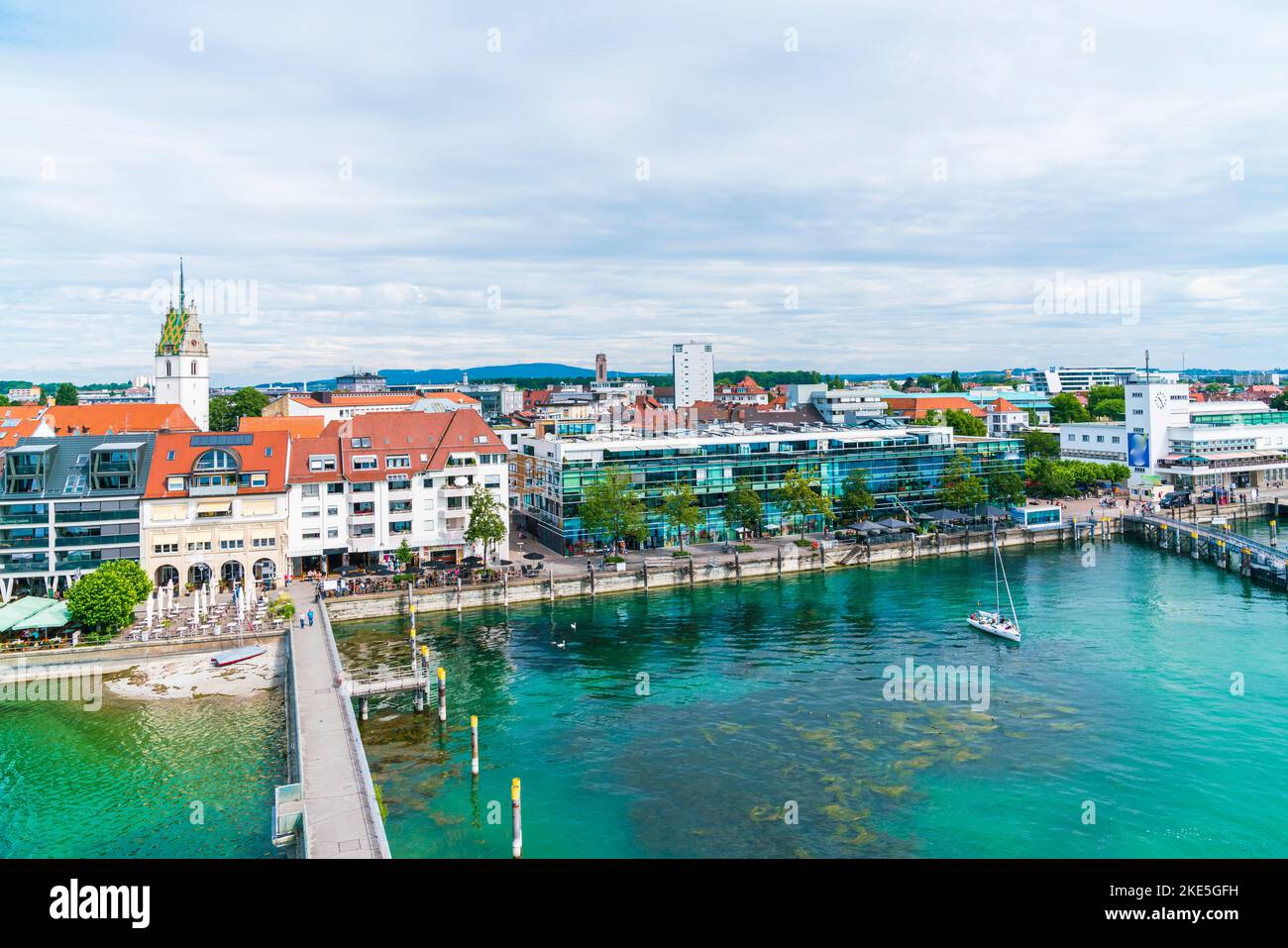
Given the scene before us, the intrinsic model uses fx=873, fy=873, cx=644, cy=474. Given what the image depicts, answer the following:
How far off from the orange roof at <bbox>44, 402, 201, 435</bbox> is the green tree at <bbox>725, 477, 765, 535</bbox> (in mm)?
49817

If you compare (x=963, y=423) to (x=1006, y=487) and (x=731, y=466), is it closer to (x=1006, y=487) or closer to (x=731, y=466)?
(x=1006, y=487)

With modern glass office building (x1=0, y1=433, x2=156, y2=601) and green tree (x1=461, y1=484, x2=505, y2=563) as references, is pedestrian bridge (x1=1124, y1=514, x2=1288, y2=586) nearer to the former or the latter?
green tree (x1=461, y1=484, x2=505, y2=563)

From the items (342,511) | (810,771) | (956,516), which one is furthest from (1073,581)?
(342,511)

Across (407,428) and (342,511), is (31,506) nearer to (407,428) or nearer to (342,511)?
(342,511)

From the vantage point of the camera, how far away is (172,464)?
59.5 meters

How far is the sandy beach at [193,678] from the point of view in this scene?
140ft

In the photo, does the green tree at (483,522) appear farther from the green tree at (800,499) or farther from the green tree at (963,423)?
the green tree at (963,423)

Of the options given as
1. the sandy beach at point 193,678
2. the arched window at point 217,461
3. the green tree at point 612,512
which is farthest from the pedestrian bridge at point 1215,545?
the arched window at point 217,461

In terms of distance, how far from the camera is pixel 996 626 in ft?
168

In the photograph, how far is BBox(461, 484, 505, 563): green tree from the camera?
211 feet

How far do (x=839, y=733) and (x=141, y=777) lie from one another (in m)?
27.7

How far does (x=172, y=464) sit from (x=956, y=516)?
221 feet

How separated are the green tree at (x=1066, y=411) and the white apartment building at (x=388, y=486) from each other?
136m

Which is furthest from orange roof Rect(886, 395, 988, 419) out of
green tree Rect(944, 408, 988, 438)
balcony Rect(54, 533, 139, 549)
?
balcony Rect(54, 533, 139, 549)
